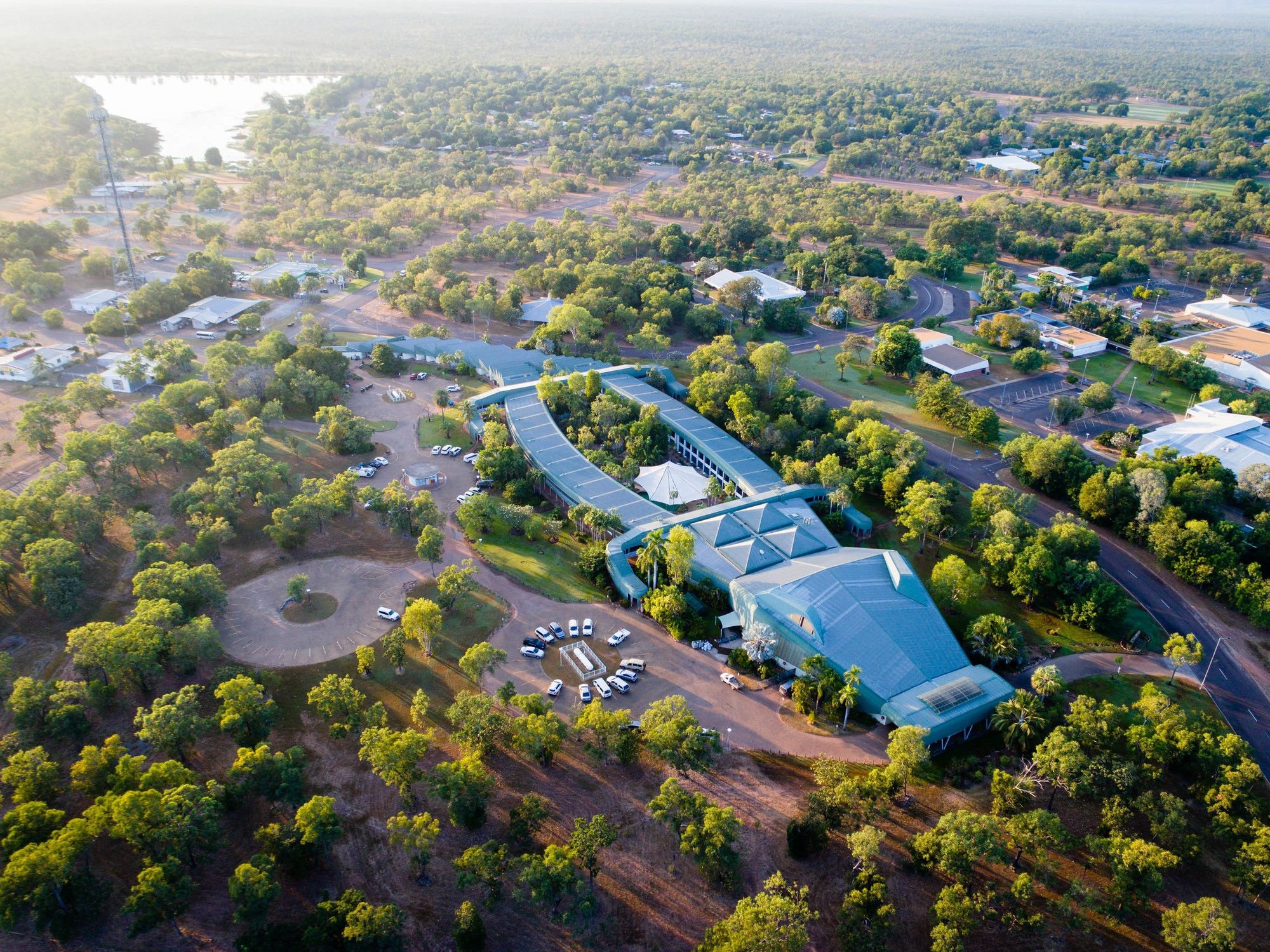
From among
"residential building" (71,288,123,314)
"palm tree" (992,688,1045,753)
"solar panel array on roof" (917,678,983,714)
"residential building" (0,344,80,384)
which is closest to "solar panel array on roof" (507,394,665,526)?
"solar panel array on roof" (917,678,983,714)

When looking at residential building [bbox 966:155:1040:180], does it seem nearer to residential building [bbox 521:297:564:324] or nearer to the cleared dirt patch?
residential building [bbox 521:297:564:324]

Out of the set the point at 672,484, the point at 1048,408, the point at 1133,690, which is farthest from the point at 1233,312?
the point at 672,484

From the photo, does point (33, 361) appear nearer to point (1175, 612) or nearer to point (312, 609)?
point (312, 609)

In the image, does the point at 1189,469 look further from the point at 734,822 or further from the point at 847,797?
the point at 734,822

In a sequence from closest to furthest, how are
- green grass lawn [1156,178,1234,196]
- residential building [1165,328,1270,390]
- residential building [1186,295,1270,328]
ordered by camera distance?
residential building [1165,328,1270,390] < residential building [1186,295,1270,328] < green grass lawn [1156,178,1234,196]

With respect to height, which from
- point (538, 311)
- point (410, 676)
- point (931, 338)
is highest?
point (538, 311)

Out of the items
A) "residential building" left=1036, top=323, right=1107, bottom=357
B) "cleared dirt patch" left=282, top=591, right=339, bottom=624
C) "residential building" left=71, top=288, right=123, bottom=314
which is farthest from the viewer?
"residential building" left=71, top=288, right=123, bottom=314
